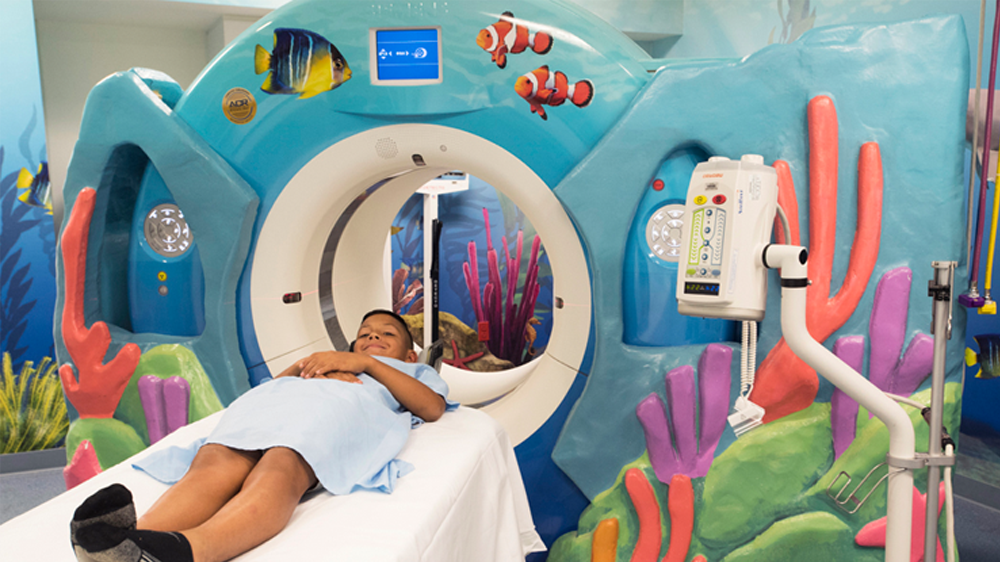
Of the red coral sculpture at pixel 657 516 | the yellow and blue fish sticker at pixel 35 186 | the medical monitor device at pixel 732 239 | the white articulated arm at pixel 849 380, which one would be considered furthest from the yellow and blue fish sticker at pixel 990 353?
the yellow and blue fish sticker at pixel 35 186

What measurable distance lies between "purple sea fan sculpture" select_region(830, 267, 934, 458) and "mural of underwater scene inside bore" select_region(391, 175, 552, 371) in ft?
10.2

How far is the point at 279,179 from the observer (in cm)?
218

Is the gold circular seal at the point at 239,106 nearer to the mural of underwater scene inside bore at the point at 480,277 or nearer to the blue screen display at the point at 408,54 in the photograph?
the blue screen display at the point at 408,54

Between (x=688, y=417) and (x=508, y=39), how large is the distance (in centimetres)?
120

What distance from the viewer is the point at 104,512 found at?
0.94m

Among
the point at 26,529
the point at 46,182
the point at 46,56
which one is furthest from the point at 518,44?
the point at 46,56

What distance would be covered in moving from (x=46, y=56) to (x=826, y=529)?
4.71 m

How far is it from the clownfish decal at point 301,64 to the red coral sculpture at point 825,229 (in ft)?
4.35

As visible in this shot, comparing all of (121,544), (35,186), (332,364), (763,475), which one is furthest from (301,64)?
(35,186)

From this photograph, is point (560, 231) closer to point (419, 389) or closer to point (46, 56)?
point (419, 389)

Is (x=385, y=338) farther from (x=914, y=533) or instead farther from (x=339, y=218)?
(x=914, y=533)

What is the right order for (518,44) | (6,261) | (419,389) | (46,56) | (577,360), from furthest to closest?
1. (46,56)
2. (6,261)
3. (577,360)
4. (518,44)
5. (419,389)

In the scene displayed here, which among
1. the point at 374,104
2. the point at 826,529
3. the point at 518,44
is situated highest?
the point at 518,44

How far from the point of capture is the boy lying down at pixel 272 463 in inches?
38.2
